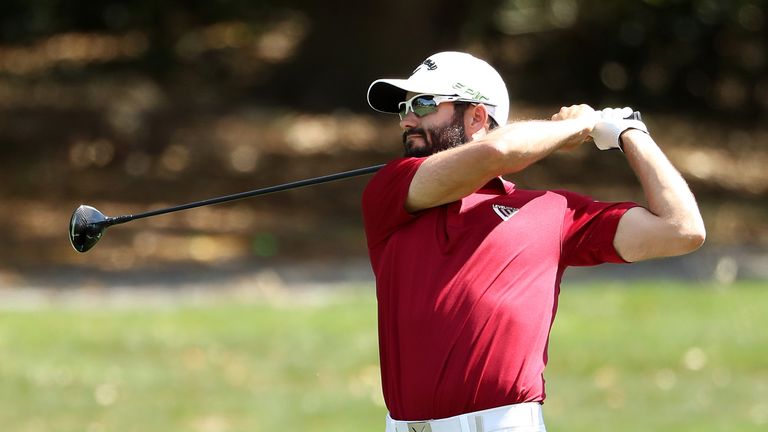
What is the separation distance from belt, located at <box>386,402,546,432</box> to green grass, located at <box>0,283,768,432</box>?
15.4ft

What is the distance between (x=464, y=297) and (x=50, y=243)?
12.4m

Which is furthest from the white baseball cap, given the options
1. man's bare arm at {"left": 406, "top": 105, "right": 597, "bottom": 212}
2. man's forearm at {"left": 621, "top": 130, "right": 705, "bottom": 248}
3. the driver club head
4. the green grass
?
the green grass

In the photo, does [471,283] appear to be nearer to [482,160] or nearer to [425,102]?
[482,160]

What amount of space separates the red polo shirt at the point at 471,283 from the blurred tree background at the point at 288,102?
10803 millimetres

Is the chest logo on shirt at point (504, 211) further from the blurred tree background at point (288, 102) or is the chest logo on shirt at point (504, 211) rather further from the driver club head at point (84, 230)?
the blurred tree background at point (288, 102)

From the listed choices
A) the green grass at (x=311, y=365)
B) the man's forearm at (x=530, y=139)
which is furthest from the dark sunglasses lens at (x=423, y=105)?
the green grass at (x=311, y=365)

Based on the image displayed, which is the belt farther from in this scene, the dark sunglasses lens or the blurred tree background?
the blurred tree background

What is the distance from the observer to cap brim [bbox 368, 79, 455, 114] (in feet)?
13.0

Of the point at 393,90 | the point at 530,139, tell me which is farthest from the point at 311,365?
the point at 530,139

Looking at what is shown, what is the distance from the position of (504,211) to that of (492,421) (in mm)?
591

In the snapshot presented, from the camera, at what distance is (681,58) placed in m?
23.2

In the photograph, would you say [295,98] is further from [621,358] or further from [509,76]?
[621,358]

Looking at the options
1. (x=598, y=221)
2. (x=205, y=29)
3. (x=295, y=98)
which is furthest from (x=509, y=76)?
(x=598, y=221)

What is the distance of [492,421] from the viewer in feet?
12.4
